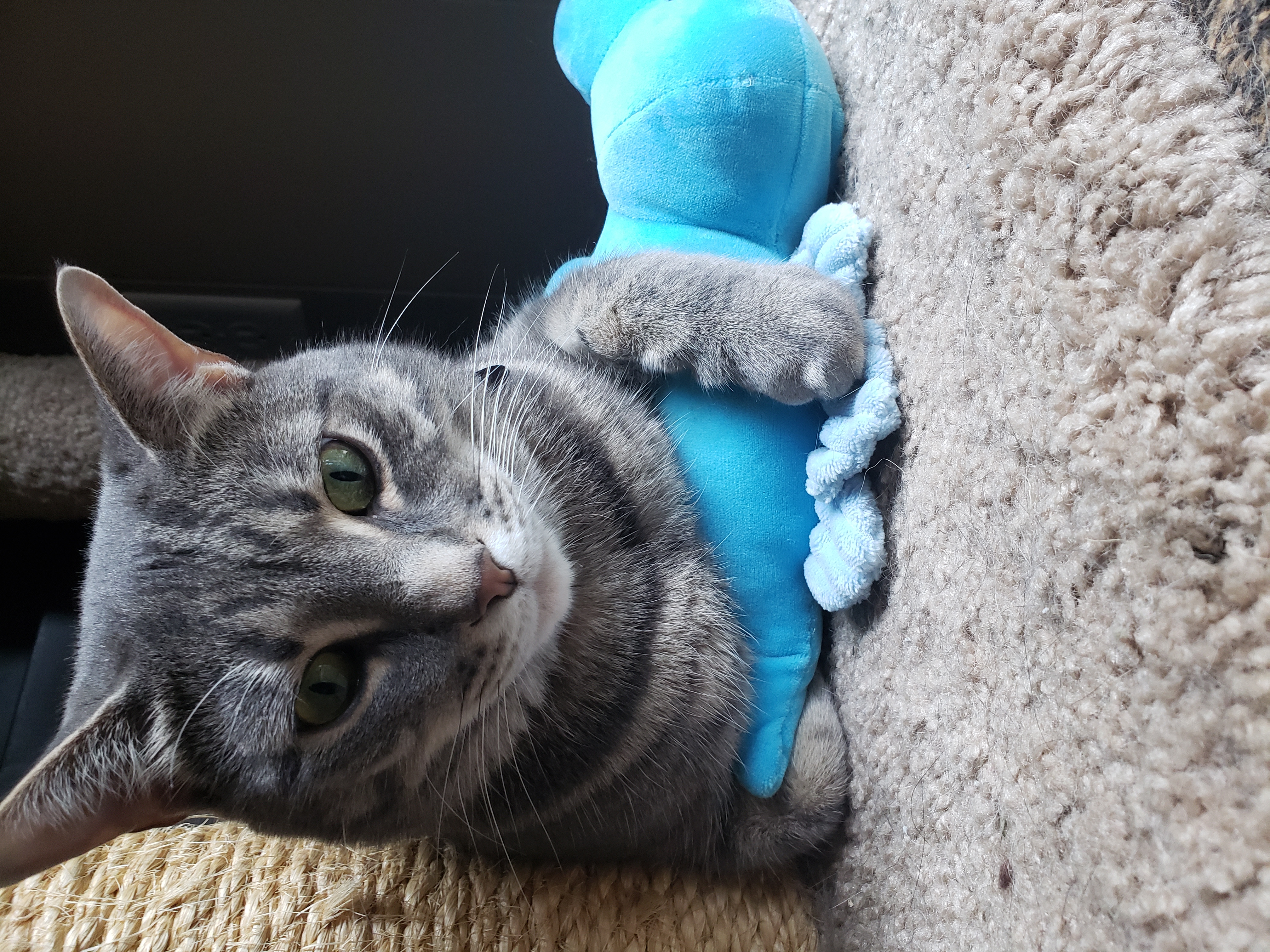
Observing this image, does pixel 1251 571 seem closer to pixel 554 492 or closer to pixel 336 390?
pixel 554 492

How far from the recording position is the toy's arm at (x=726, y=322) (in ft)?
2.74

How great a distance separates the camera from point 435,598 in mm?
679

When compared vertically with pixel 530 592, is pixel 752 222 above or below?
above

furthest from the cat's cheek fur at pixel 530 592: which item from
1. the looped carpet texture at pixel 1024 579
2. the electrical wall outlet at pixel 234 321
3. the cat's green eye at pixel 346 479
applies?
the electrical wall outlet at pixel 234 321

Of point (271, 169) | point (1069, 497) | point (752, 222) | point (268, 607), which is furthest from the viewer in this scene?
point (271, 169)

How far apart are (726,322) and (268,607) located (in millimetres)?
546

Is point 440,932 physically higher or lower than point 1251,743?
lower

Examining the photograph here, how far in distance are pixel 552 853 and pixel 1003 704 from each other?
1.90 feet

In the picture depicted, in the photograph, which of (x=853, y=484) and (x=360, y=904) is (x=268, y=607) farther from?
(x=853, y=484)

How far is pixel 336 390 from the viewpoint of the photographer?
0.83m

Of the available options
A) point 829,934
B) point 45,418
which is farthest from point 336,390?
point 45,418

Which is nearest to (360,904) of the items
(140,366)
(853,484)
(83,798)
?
(83,798)

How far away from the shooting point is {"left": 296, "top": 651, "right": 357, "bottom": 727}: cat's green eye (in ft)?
2.31

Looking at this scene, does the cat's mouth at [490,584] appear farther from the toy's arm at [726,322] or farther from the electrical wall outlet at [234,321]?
the electrical wall outlet at [234,321]
